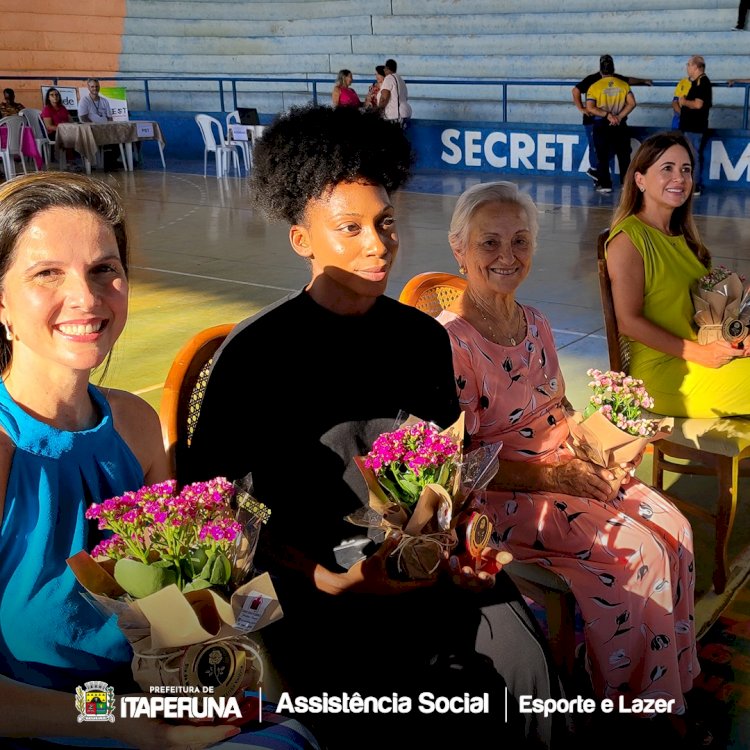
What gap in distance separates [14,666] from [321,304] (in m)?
0.99

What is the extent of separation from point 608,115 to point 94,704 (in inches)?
499

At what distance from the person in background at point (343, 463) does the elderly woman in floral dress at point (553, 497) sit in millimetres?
396

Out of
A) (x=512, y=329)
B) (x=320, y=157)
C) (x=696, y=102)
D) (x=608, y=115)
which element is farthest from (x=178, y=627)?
(x=608, y=115)

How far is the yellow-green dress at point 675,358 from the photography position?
10.9 feet

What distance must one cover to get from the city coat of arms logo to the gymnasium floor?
767 millimetres

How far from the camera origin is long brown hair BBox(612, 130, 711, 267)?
3.38 meters

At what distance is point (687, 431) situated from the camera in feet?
10.6

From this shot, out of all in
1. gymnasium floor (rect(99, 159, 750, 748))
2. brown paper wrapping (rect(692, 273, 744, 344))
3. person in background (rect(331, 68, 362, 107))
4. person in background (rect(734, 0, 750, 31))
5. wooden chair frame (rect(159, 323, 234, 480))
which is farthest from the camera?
person in background (rect(734, 0, 750, 31))

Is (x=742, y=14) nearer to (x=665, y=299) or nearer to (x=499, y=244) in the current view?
(x=665, y=299)

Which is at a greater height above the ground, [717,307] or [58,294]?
[58,294]

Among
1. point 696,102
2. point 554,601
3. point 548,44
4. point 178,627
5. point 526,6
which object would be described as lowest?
point 554,601

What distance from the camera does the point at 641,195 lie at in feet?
11.3

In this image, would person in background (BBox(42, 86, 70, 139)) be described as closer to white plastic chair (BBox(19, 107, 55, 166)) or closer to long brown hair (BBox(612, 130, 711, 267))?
white plastic chair (BBox(19, 107, 55, 166))

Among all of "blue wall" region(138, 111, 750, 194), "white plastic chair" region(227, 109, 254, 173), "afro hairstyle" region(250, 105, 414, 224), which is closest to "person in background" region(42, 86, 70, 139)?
"white plastic chair" region(227, 109, 254, 173)
